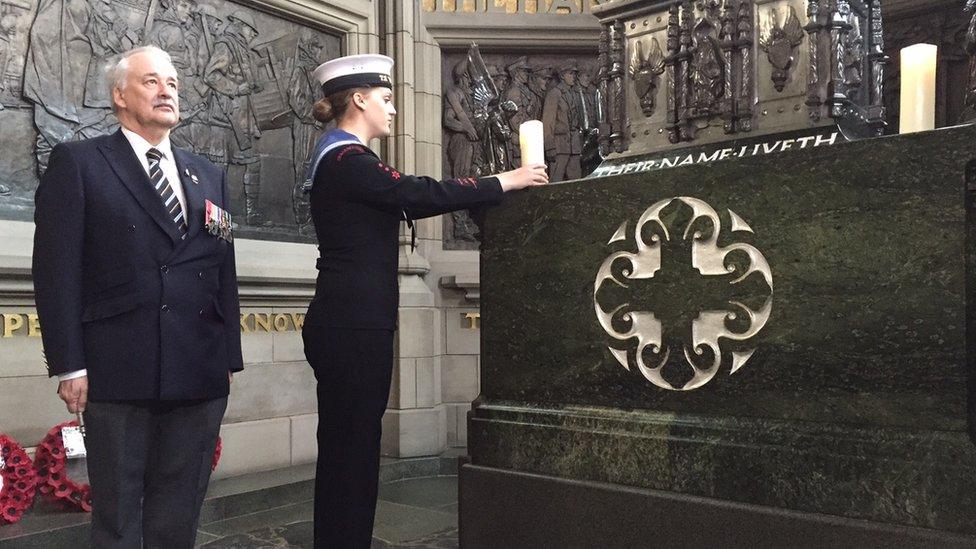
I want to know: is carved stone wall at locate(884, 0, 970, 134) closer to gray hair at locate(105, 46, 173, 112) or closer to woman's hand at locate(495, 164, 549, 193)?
woman's hand at locate(495, 164, 549, 193)

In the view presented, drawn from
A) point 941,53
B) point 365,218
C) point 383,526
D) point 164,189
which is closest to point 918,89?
point 365,218

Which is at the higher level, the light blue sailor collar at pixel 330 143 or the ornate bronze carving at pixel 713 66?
the ornate bronze carving at pixel 713 66

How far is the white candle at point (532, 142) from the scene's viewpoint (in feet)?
7.88

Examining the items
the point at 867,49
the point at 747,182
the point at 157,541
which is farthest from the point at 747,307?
the point at 157,541

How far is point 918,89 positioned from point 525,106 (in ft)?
14.0

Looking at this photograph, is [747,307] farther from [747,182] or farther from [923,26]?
[923,26]

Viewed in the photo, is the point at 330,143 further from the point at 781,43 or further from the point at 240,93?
the point at 240,93

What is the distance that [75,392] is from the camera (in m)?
2.02

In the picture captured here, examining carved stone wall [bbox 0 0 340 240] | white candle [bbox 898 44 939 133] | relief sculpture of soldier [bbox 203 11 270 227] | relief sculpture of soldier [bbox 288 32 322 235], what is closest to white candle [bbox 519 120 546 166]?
white candle [bbox 898 44 939 133]

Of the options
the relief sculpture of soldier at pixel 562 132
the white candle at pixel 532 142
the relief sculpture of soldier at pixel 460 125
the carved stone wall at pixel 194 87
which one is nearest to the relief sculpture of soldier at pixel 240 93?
the carved stone wall at pixel 194 87

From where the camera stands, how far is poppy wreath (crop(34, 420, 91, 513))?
147 inches

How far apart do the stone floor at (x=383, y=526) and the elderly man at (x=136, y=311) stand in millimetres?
1558

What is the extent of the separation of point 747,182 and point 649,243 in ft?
→ 1.00

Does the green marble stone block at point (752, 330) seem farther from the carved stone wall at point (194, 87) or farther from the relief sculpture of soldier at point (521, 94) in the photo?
the relief sculpture of soldier at point (521, 94)
